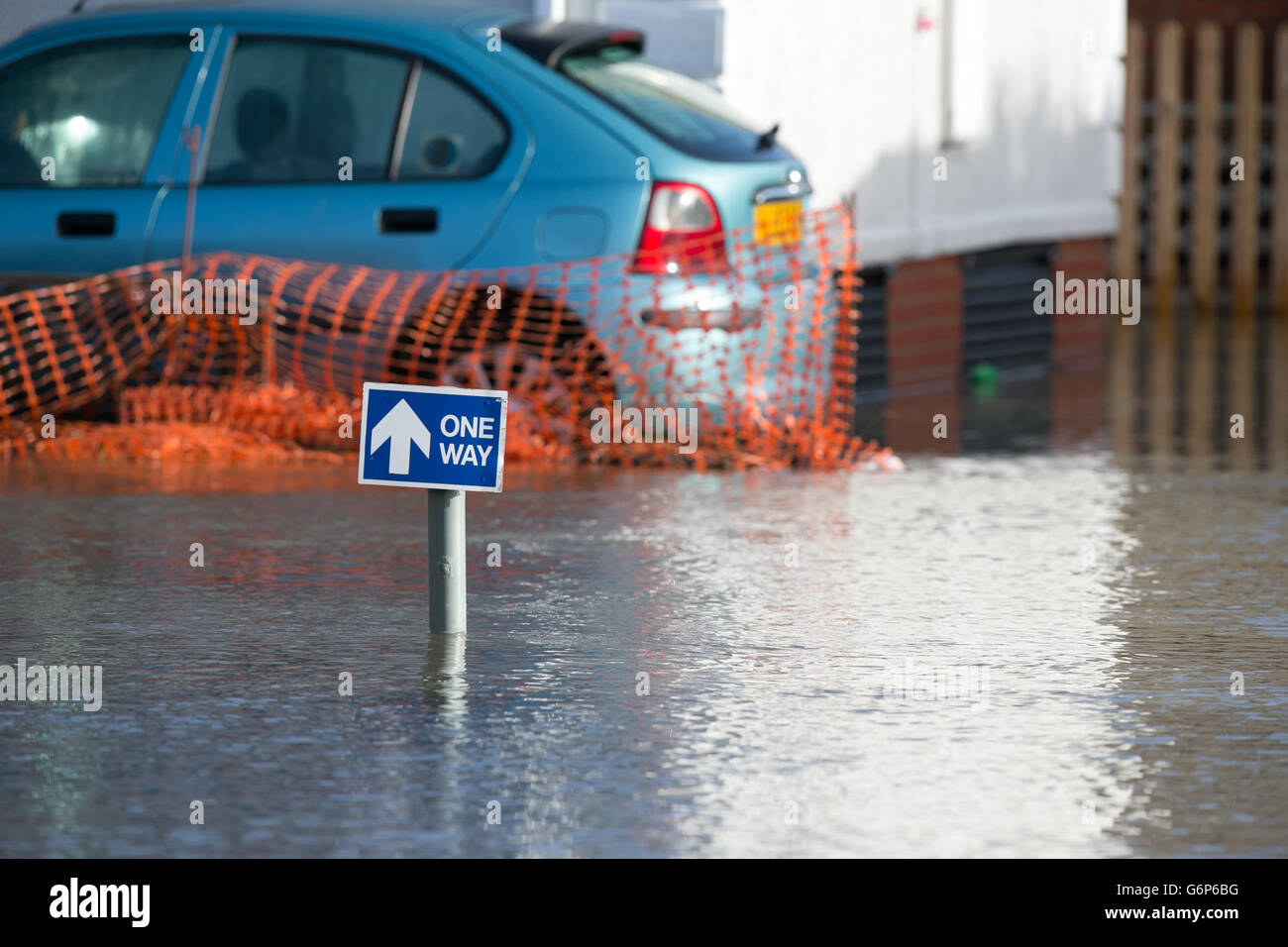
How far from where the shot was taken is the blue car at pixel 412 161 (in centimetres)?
1090

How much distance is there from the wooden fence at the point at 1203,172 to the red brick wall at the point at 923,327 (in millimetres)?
7842

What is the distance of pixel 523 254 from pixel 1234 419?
15.3ft

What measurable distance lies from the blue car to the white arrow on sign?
12.5 feet

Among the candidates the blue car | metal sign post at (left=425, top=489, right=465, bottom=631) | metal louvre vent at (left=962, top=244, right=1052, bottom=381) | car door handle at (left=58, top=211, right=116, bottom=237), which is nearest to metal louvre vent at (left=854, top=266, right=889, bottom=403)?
metal louvre vent at (left=962, top=244, right=1052, bottom=381)

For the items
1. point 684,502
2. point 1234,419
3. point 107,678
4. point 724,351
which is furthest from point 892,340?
point 107,678

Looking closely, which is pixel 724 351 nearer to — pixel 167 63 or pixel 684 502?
pixel 684 502

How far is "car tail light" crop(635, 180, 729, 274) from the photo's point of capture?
10.8 m

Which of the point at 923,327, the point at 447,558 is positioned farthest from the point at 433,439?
the point at 923,327

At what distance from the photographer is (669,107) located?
446 inches

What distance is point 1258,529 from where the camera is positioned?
955 cm

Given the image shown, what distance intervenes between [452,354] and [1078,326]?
322 inches

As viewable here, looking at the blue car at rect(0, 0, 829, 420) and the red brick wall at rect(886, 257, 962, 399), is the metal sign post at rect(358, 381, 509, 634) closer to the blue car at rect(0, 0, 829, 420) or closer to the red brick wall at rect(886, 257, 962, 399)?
the blue car at rect(0, 0, 829, 420)

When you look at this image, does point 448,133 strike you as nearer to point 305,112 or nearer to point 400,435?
point 305,112

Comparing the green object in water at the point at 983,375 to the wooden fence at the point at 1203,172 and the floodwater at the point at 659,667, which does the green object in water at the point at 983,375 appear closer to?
the floodwater at the point at 659,667
